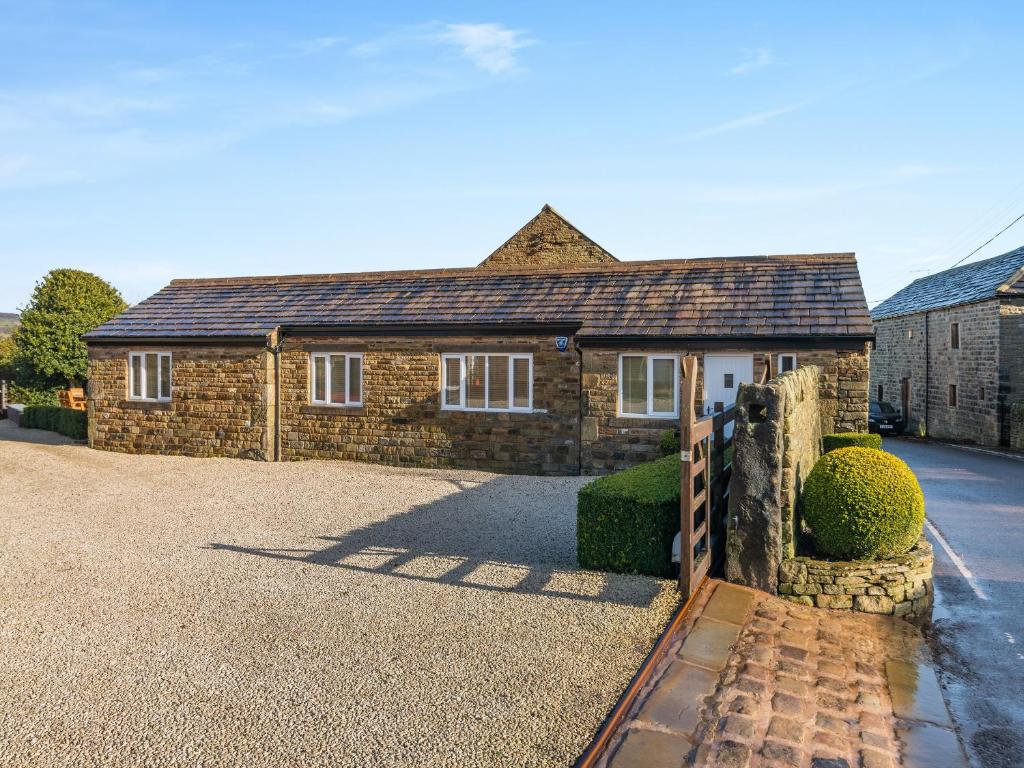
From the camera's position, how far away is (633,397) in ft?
50.1

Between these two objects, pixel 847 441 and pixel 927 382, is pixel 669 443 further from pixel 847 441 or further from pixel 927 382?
pixel 927 382

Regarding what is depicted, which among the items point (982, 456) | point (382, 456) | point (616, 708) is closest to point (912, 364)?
point (982, 456)

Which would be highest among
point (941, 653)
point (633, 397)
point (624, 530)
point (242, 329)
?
point (242, 329)

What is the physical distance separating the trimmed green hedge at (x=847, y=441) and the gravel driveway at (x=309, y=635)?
5160mm

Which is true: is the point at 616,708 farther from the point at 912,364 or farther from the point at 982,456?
the point at 912,364

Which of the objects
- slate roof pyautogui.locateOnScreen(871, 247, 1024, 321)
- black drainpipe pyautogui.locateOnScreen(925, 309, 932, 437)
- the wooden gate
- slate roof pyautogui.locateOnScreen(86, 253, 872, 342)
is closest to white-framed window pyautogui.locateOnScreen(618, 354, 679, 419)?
slate roof pyautogui.locateOnScreen(86, 253, 872, 342)

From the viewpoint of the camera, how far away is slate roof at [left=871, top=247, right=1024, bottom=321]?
2353 cm

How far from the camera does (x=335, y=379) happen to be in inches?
693

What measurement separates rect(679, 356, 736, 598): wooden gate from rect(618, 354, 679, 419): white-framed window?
218 inches

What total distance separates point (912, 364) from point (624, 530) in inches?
1074

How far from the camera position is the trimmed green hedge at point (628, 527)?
764 centimetres

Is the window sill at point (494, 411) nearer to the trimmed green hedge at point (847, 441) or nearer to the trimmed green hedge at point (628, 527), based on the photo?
the trimmed green hedge at point (847, 441)

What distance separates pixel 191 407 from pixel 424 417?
256 inches

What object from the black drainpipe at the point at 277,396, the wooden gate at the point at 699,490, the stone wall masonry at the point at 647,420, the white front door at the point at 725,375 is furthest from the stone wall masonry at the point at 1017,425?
the black drainpipe at the point at 277,396
